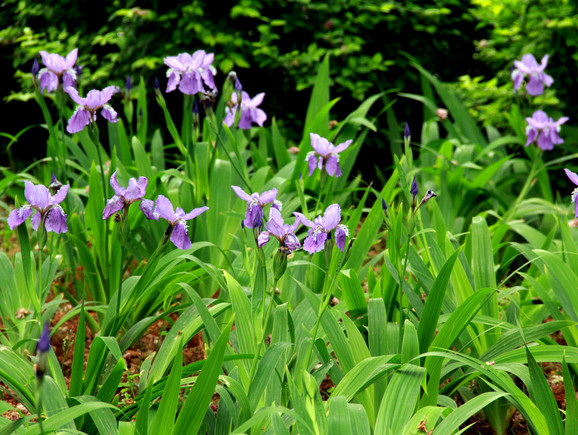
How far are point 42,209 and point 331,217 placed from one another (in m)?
0.77

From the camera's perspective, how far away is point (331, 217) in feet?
4.38

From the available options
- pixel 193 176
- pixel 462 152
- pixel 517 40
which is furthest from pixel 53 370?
pixel 517 40

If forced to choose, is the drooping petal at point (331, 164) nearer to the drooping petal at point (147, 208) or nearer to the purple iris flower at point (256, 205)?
the purple iris flower at point (256, 205)

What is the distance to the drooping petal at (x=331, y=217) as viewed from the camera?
1327 millimetres

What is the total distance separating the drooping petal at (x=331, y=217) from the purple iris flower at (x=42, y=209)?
2.24 ft

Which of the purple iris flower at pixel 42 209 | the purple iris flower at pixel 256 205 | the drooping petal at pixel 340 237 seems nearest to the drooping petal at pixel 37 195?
the purple iris flower at pixel 42 209

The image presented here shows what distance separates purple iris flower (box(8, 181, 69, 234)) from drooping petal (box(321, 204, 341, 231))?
68cm

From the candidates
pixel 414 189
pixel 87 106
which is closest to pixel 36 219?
pixel 87 106

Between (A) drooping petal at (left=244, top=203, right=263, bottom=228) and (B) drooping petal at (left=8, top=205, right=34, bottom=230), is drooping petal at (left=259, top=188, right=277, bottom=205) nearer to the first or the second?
(A) drooping petal at (left=244, top=203, right=263, bottom=228)

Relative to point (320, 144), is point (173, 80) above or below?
above

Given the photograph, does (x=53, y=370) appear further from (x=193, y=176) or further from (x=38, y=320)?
(x=193, y=176)

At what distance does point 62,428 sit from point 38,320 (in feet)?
2.20

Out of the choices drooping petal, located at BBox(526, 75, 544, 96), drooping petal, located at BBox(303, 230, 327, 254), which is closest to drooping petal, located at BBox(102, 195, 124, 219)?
drooping petal, located at BBox(303, 230, 327, 254)

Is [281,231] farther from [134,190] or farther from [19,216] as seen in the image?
[19,216]
